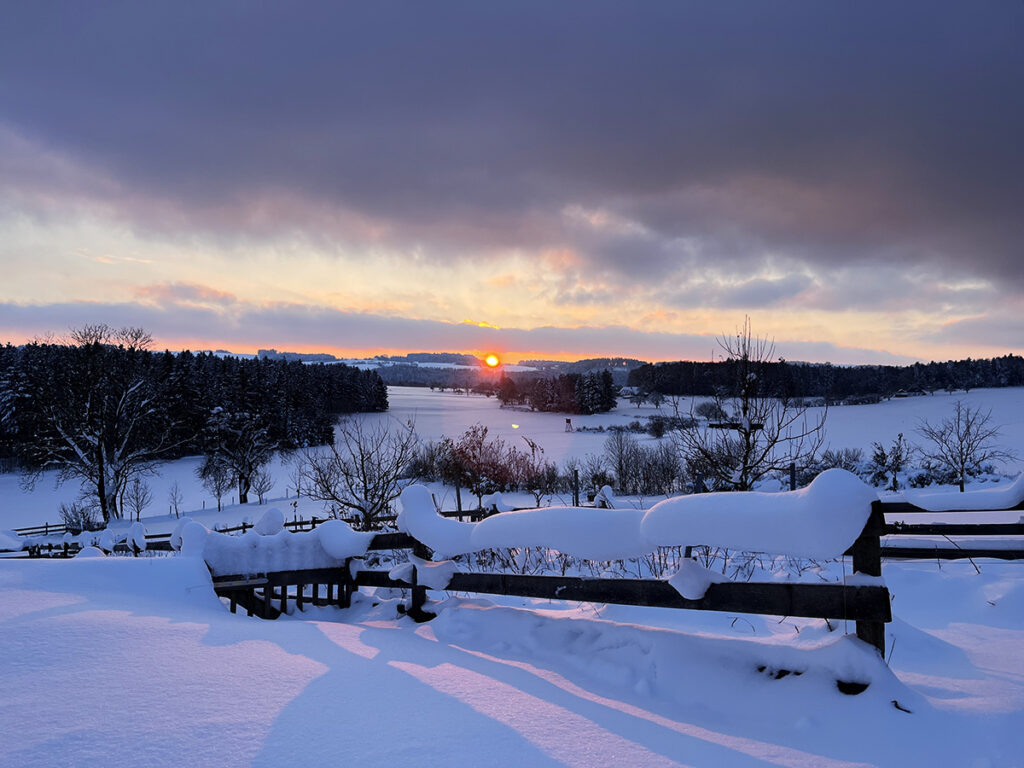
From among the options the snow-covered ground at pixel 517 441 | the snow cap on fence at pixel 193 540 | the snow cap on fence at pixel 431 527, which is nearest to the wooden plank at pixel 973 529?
the snow cap on fence at pixel 431 527

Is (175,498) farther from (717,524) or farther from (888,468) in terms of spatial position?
(717,524)

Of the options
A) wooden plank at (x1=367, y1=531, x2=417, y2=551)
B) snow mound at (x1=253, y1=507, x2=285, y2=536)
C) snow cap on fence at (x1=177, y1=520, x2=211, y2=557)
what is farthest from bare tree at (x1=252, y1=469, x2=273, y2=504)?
wooden plank at (x1=367, y1=531, x2=417, y2=551)

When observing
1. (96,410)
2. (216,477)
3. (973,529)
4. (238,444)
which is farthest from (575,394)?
(973,529)

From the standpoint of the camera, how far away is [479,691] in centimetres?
315

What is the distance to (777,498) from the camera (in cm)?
334

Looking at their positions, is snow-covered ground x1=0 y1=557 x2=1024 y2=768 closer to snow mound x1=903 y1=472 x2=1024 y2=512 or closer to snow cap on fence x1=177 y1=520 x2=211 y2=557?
snow cap on fence x1=177 y1=520 x2=211 y2=557

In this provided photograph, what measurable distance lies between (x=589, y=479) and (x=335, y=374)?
5441 cm

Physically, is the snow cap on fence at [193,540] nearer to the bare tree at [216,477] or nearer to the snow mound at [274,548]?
the snow mound at [274,548]

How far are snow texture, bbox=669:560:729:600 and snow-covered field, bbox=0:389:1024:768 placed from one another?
367 mm

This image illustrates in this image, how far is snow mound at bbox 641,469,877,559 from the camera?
10.2 feet

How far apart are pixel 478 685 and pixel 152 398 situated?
36.7 metres

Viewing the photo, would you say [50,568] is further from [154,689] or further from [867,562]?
[867,562]

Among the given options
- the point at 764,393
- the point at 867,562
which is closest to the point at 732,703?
the point at 867,562

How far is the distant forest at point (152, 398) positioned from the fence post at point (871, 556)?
1287 inches
